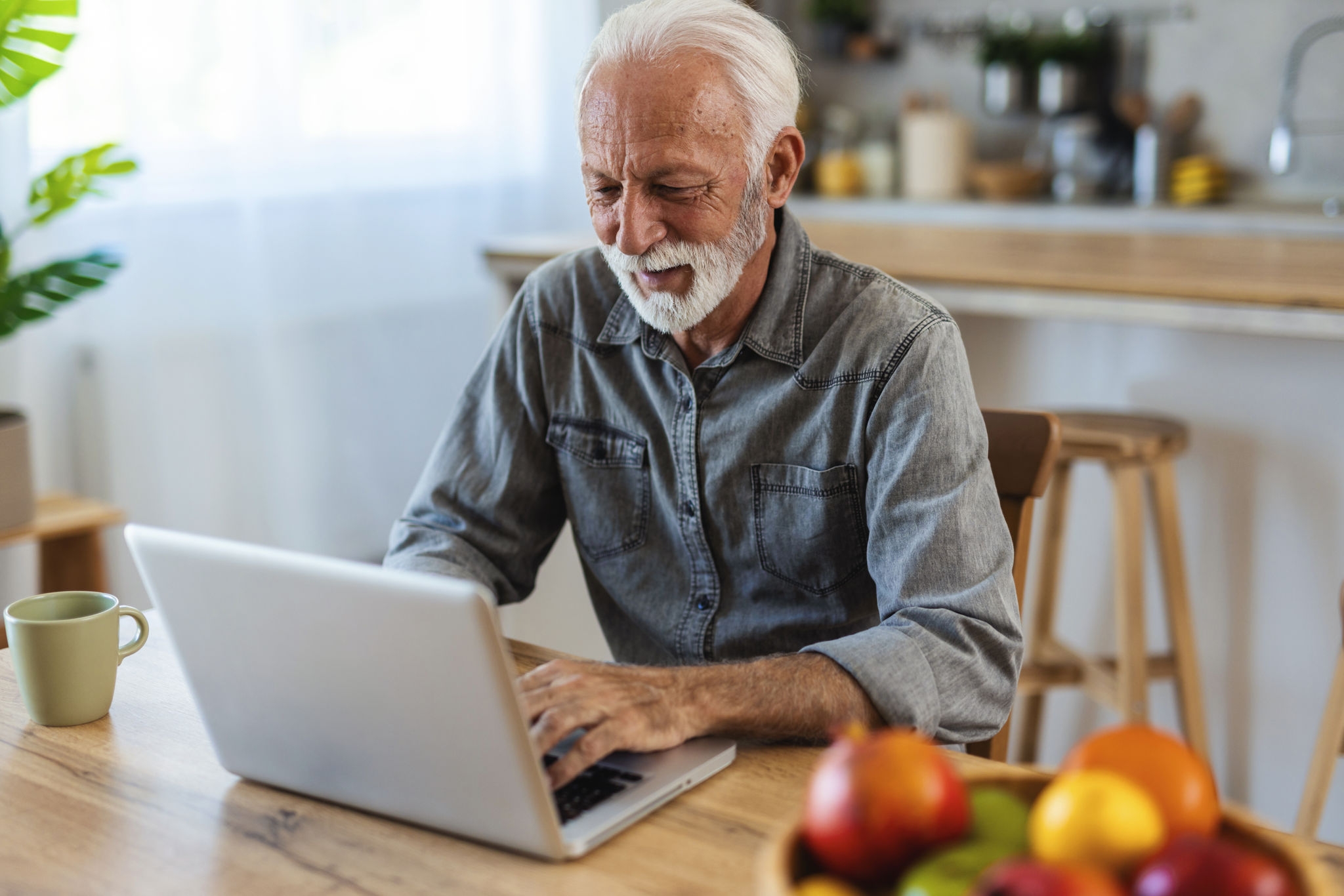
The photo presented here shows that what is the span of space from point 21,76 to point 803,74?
53.7 inches

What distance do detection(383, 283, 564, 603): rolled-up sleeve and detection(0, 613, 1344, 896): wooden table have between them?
428 millimetres

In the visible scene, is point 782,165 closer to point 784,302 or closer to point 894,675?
point 784,302

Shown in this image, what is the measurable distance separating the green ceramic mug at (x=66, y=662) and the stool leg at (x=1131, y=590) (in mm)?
1581

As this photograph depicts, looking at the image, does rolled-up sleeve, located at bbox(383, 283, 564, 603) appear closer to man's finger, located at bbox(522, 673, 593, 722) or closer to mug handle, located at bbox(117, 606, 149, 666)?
mug handle, located at bbox(117, 606, 149, 666)

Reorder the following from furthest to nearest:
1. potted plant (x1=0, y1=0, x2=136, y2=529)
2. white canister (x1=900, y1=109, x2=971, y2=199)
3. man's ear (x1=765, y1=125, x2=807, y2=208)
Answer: white canister (x1=900, y1=109, x2=971, y2=199)
potted plant (x1=0, y1=0, x2=136, y2=529)
man's ear (x1=765, y1=125, x2=807, y2=208)

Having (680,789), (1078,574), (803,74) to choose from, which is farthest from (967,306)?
(680,789)

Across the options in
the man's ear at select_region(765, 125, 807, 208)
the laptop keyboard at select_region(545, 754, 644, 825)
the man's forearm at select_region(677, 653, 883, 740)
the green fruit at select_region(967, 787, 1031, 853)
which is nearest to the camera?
the green fruit at select_region(967, 787, 1031, 853)

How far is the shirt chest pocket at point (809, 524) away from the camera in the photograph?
1.30 m

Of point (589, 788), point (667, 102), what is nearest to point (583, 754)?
point (589, 788)

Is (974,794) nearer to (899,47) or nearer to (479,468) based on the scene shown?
(479,468)

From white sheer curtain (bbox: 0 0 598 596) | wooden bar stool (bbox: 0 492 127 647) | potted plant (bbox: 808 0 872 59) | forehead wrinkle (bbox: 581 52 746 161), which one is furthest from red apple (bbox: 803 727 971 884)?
potted plant (bbox: 808 0 872 59)

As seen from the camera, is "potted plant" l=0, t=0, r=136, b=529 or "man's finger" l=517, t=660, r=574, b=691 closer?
"man's finger" l=517, t=660, r=574, b=691

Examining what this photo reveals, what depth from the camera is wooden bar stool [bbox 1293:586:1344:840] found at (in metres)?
1.81

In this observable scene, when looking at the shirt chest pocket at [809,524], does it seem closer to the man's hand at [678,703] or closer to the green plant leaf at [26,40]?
the man's hand at [678,703]
